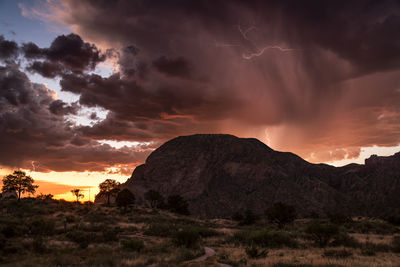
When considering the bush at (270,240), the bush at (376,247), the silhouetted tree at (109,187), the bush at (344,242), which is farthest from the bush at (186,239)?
the silhouetted tree at (109,187)

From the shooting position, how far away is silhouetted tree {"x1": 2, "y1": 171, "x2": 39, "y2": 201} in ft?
265

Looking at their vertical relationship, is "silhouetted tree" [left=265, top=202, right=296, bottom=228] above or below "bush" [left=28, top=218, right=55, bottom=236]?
below

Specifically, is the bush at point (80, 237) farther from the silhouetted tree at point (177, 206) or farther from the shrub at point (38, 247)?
the silhouetted tree at point (177, 206)

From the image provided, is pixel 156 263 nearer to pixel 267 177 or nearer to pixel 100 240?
pixel 100 240

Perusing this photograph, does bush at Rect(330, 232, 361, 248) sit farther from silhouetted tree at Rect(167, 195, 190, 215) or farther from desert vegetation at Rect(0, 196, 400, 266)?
silhouetted tree at Rect(167, 195, 190, 215)

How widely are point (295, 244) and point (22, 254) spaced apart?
26414 mm

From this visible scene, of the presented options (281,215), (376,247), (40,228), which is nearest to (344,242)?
(376,247)

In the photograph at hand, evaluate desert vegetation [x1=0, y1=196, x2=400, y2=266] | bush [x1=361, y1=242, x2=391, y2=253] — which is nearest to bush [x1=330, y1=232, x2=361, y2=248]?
desert vegetation [x1=0, y1=196, x2=400, y2=266]

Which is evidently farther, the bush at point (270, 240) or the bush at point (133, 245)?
the bush at point (270, 240)

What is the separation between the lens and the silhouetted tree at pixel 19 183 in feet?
265

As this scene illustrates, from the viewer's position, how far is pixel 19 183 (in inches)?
3228

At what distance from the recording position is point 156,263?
1892 centimetres

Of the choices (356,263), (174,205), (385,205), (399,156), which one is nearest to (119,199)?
(174,205)

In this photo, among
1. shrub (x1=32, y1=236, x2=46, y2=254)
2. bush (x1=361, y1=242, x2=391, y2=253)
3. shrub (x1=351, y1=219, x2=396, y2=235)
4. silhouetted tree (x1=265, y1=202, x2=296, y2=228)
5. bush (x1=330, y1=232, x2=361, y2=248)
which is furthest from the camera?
silhouetted tree (x1=265, y1=202, x2=296, y2=228)
